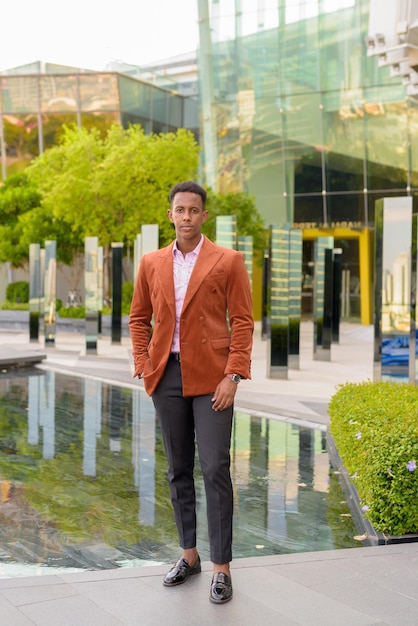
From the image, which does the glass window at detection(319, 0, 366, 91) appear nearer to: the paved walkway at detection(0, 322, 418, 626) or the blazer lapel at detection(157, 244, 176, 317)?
the paved walkway at detection(0, 322, 418, 626)

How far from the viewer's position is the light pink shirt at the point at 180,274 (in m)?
4.62

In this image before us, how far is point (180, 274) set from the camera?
468 centimetres

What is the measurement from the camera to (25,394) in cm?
1358

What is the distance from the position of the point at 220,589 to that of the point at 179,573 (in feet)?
1.02

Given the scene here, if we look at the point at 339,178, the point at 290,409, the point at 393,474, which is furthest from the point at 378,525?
the point at 339,178

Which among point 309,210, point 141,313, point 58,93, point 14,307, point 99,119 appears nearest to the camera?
point 141,313

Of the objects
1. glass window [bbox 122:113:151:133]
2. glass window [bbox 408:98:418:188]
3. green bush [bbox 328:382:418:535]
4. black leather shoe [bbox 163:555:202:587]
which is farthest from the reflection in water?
glass window [bbox 122:113:151:133]

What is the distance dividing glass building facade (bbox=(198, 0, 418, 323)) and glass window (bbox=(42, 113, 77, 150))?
9.26 metres

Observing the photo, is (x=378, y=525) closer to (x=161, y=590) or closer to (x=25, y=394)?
(x=161, y=590)

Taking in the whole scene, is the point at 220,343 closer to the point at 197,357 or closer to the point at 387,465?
the point at 197,357

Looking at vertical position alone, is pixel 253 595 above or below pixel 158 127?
below

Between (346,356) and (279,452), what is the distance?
45.2ft

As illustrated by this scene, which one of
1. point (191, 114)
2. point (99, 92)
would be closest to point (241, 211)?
point (99, 92)

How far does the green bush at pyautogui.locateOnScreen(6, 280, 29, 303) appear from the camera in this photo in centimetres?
3825
